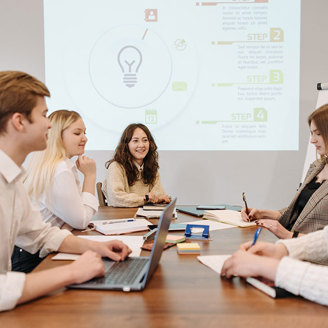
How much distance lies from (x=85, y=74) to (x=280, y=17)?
74.4 inches

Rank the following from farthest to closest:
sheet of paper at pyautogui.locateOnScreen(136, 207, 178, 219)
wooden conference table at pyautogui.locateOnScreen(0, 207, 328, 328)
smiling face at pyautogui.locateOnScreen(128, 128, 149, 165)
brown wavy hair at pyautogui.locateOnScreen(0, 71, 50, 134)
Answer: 1. smiling face at pyautogui.locateOnScreen(128, 128, 149, 165)
2. sheet of paper at pyautogui.locateOnScreen(136, 207, 178, 219)
3. brown wavy hair at pyautogui.locateOnScreen(0, 71, 50, 134)
4. wooden conference table at pyautogui.locateOnScreen(0, 207, 328, 328)

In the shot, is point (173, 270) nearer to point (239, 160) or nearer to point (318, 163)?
point (318, 163)

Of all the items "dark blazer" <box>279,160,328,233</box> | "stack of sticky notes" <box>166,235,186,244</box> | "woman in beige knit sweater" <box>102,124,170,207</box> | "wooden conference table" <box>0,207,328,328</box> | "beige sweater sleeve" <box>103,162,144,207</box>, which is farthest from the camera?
"woman in beige knit sweater" <box>102,124,170,207</box>

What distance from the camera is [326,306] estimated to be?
2.97ft

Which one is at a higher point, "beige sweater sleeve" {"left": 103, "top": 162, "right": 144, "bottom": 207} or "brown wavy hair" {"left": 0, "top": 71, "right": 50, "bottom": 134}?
"brown wavy hair" {"left": 0, "top": 71, "right": 50, "bottom": 134}

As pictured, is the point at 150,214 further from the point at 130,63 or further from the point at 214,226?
the point at 130,63

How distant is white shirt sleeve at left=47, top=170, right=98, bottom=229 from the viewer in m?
1.69

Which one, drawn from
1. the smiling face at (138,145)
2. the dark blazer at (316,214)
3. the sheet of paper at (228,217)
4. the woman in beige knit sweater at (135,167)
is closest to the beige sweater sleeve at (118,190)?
the woman in beige knit sweater at (135,167)

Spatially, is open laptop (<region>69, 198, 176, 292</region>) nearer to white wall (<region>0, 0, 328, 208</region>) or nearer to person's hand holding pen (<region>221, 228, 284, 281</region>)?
person's hand holding pen (<region>221, 228, 284, 281</region>)

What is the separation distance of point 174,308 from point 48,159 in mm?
1118

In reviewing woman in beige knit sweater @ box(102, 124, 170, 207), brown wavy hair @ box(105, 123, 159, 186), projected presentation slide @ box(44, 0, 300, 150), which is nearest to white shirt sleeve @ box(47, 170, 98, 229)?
woman in beige knit sweater @ box(102, 124, 170, 207)

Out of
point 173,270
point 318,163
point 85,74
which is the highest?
point 85,74

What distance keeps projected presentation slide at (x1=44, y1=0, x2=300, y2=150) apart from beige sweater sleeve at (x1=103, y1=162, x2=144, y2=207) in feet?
2.66

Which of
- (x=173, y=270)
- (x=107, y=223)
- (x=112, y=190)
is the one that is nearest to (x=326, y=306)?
(x=173, y=270)
